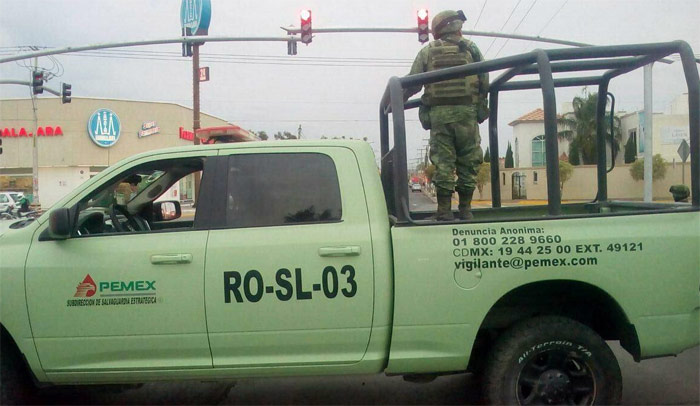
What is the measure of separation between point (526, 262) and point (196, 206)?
6.87ft

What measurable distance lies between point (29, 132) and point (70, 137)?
3.21 metres

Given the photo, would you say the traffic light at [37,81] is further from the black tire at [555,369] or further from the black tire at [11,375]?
the black tire at [555,369]

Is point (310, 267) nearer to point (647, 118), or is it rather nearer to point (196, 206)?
point (196, 206)

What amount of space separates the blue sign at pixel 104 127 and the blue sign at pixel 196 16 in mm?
24419

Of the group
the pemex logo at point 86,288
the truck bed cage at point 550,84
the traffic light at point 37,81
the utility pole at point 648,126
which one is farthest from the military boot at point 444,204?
the traffic light at point 37,81

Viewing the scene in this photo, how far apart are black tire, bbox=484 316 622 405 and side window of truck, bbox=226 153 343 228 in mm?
1379

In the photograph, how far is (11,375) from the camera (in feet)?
12.2

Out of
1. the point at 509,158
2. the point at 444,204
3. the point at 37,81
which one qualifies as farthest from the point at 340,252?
the point at 37,81

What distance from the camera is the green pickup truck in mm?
3553

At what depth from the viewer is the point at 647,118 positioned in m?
13.0

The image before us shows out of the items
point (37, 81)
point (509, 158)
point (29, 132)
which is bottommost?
point (509, 158)

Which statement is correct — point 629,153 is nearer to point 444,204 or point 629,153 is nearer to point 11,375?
point 444,204

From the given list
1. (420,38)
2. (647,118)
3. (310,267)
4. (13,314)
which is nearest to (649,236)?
(310,267)

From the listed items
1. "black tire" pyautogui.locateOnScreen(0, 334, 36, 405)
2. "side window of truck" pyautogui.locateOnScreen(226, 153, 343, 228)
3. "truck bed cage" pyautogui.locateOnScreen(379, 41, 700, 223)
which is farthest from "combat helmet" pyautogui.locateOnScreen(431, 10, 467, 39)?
"black tire" pyautogui.locateOnScreen(0, 334, 36, 405)
